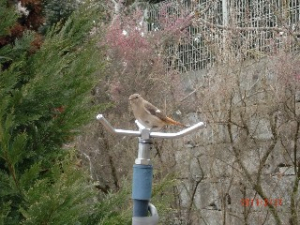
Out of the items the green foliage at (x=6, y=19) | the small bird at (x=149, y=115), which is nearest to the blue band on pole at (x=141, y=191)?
the small bird at (x=149, y=115)

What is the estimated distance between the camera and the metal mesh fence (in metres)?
7.96

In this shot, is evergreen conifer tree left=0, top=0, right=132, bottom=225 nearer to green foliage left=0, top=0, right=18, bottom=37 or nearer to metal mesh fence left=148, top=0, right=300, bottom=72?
green foliage left=0, top=0, right=18, bottom=37

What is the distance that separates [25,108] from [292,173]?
15.9 feet

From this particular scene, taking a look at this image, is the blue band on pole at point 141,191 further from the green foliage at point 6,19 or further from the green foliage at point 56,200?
the green foliage at point 6,19

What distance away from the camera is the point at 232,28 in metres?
7.99

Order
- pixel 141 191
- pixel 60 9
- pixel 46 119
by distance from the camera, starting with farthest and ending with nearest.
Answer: pixel 60 9
pixel 46 119
pixel 141 191

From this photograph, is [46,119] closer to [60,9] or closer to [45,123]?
[45,123]

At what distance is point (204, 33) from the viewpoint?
328 inches

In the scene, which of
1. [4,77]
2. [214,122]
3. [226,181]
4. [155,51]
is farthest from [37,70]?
[155,51]

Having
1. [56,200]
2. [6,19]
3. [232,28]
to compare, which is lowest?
[56,200]

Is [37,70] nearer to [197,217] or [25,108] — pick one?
[25,108]

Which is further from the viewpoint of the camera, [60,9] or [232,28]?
[60,9]

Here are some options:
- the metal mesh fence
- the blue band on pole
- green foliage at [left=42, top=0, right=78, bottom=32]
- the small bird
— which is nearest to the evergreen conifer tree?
the small bird

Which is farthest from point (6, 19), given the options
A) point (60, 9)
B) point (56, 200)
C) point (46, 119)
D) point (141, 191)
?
point (60, 9)
